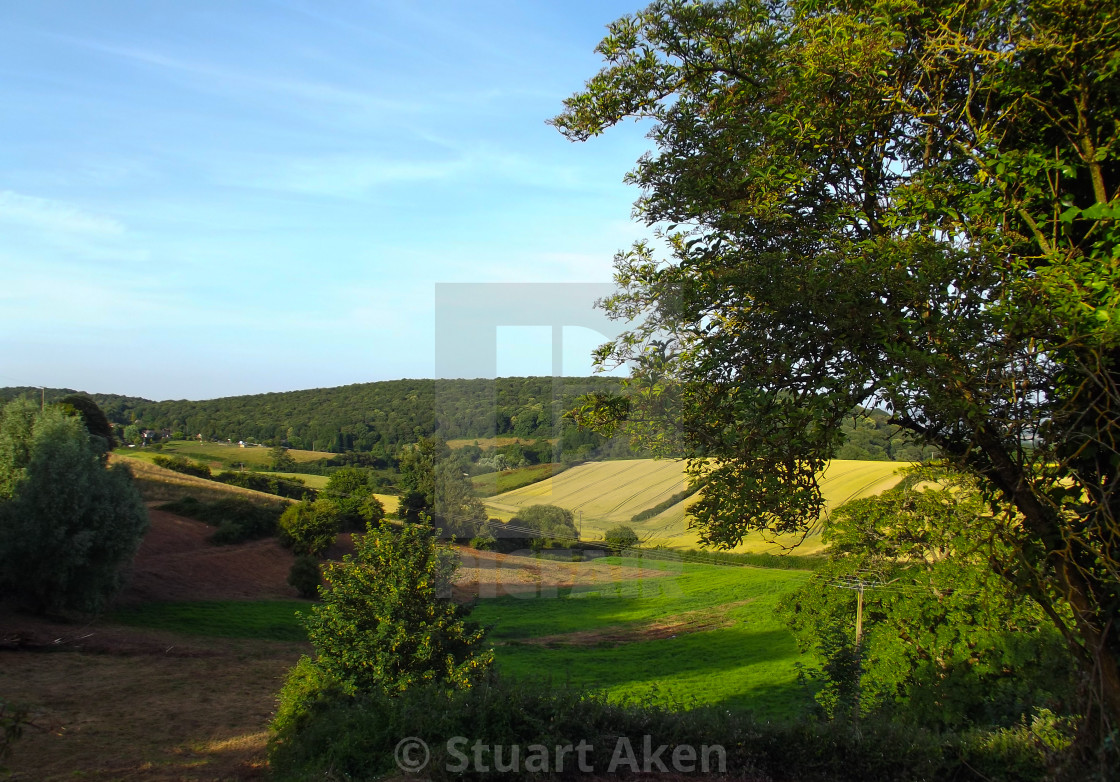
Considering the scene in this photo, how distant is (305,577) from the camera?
92.1 feet

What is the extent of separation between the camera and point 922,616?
46.1 feet

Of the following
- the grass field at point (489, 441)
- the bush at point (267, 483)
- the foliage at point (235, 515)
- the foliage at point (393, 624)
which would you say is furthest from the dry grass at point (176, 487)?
the foliage at point (393, 624)

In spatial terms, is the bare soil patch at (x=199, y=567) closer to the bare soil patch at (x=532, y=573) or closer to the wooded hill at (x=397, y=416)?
the wooded hill at (x=397, y=416)

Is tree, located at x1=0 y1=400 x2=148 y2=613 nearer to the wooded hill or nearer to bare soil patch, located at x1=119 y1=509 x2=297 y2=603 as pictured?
bare soil patch, located at x1=119 y1=509 x2=297 y2=603

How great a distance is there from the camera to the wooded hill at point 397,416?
32.3ft

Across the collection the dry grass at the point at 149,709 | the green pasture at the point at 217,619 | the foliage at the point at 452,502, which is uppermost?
the foliage at the point at 452,502

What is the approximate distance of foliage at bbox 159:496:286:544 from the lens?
33.2m

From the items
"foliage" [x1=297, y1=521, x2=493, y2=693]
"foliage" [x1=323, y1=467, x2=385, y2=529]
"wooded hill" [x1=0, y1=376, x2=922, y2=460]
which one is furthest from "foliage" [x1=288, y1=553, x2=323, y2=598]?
"foliage" [x1=297, y1=521, x2=493, y2=693]

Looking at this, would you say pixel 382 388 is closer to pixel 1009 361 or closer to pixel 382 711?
pixel 382 711

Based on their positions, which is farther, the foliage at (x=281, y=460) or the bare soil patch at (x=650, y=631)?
the foliage at (x=281, y=460)

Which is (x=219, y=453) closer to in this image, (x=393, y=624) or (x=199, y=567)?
(x=199, y=567)

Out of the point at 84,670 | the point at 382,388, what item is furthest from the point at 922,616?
the point at 382,388

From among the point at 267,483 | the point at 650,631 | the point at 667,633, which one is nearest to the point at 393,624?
the point at 650,631
